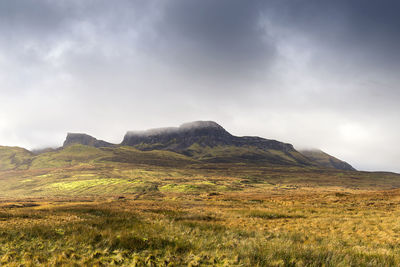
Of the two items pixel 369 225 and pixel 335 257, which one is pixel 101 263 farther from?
pixel 369 225

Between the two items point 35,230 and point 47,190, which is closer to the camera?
point 35,230

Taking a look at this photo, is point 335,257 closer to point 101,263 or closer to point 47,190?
point 101,263

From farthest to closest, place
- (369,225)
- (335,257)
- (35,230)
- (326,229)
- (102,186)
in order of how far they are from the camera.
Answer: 1. (102,186)
2. (369,225)
3. (326,229)
4. (35,230)
5. (335,257)

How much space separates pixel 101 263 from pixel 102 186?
8837 cm

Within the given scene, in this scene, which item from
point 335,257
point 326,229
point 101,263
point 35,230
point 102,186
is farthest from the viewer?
point 102,186

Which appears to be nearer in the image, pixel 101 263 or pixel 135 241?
pixel 101 263

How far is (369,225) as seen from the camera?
1528 cm

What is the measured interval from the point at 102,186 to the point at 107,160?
121 metres

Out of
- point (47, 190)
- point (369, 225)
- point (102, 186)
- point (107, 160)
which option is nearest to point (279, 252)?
point (369, 225)

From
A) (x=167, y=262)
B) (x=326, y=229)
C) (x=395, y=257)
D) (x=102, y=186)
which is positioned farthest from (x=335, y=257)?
(x=102, y=186)

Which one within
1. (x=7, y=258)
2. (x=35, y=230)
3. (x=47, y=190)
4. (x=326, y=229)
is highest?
(x=7, y=258)

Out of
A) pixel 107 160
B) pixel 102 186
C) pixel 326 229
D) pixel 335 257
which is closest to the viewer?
pixel 335 257

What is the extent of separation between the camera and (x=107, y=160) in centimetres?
19650

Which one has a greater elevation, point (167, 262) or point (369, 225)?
point (167, 262)
